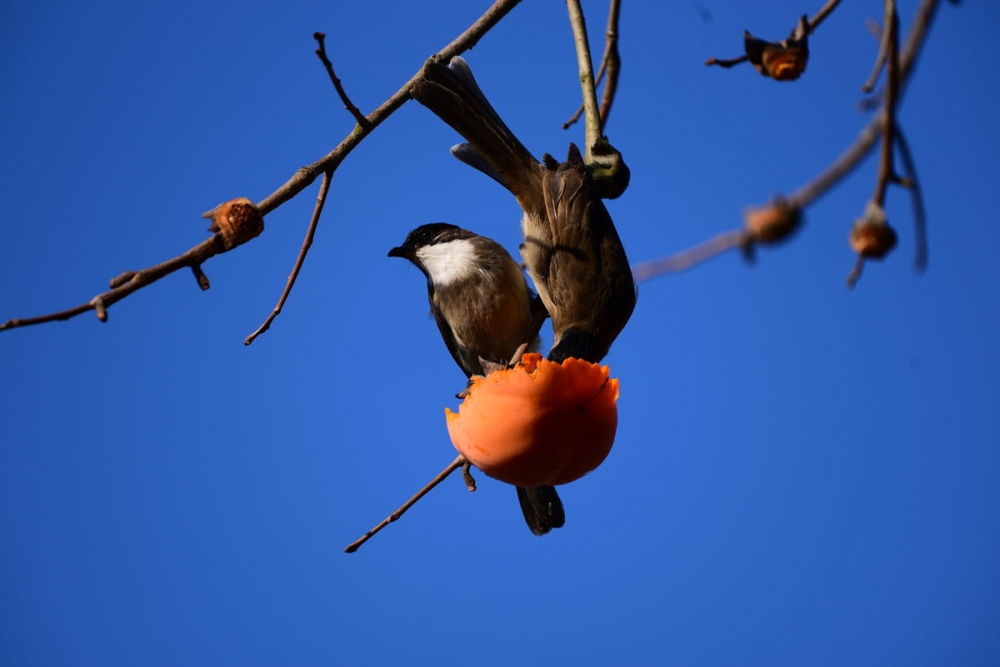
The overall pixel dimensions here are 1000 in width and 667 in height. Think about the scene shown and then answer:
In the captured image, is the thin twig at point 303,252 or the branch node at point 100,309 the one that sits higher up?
the thin twig at point 303,252

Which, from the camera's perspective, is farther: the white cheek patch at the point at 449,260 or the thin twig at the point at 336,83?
the white cheek patch at the point at 449,260

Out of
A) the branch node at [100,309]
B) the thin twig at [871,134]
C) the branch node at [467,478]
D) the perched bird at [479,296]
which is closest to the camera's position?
the thin twig at [871,134]

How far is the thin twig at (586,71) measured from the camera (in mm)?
2865

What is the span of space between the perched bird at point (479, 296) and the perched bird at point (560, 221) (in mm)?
503

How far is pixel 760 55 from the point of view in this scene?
2.08 m

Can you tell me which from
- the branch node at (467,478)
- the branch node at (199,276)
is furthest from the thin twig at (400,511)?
the branch node at (199,276)

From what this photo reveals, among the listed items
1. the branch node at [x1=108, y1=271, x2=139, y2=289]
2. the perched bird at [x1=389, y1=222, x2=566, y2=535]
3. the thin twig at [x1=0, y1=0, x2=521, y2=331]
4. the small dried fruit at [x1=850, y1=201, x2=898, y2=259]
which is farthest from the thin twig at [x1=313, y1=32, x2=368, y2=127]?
the perched bird at [x1=389, y1=222, x2=566, y2=535]

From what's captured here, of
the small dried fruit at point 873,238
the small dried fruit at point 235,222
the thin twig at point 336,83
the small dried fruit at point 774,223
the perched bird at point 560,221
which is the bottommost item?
the small dried fruit at point 774,223

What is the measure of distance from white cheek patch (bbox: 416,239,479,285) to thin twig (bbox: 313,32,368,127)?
2.05m

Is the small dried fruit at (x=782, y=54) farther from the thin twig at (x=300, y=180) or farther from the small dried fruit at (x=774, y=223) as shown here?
the small dried fruit at (x=774, y=223)

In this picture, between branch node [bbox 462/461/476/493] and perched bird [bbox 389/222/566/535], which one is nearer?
branch node [bbox 462/461/476/493]

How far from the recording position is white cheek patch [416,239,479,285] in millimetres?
4453

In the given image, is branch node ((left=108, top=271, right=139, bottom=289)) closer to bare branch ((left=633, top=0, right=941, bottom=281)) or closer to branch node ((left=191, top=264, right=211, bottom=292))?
branch node ((left=191, top=264, right=211, bottom=292))

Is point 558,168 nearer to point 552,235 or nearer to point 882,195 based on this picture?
point 552,235
